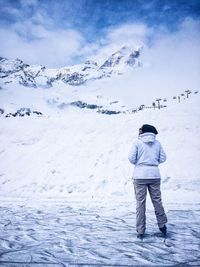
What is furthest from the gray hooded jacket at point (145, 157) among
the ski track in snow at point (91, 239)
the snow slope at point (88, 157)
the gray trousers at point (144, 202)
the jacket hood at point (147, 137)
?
the snow slope at point (88, 157)

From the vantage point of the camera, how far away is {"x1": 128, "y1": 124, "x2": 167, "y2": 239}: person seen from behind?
5.68 meters

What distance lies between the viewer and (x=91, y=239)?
18.6 ft

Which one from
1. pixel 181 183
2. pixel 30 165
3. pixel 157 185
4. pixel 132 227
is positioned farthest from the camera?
pixel 30 165

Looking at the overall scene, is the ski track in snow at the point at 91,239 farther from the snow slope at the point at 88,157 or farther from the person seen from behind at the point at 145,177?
the snow slope at the point at 88,157

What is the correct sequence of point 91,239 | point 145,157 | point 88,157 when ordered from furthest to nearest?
point 88,157
point 145,157
point 91,239

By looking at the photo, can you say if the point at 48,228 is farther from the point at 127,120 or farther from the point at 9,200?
the point at 127,120

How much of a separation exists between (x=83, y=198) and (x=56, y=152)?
4309 millimetres

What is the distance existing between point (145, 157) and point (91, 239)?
1.67 m

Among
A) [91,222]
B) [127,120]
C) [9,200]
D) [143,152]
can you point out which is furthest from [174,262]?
[127,120]

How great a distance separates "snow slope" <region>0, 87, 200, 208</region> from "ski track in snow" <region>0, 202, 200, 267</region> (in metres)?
2.56

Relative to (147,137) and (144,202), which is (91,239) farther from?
(147,137)

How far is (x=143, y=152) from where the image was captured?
5.86m

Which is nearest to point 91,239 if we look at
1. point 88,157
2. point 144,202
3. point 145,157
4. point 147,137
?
point 144,202

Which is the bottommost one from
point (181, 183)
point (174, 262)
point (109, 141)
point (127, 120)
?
point (174, 262)
